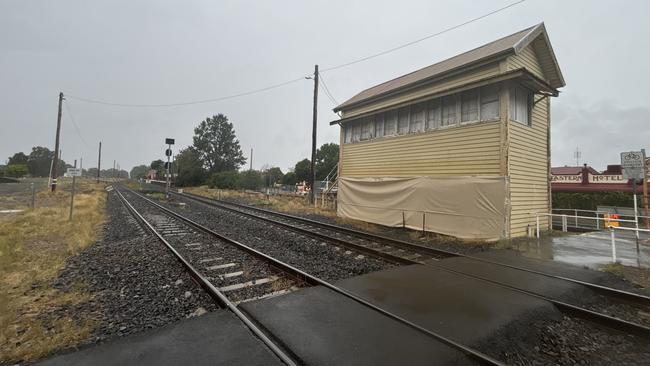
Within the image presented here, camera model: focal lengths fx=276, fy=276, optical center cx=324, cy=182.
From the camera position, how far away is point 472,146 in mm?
9773

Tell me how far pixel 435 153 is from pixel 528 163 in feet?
10.5

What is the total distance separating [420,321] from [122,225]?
1186 cm

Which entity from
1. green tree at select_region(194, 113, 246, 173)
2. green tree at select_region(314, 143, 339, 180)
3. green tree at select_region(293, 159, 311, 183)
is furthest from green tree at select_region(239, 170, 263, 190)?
green tree at select_region(194, 113, 246, 173)

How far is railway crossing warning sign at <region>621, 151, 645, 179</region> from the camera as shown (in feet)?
23.7

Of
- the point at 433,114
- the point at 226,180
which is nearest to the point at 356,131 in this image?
the point at 433,114

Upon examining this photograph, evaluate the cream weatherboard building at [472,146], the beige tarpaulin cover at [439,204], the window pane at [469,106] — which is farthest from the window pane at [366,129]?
the window pane at [469,106]

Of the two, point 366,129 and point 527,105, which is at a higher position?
point 527,105

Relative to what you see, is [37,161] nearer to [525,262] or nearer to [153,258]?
[153,258]

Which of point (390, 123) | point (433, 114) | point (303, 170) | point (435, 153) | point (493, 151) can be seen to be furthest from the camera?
point (303, 170)

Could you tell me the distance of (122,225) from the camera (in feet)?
35.7

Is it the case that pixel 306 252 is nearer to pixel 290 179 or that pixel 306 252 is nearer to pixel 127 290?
pixel 127 290

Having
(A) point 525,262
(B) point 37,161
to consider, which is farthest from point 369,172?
(B) point 37,161

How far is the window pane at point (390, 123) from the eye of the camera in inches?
503

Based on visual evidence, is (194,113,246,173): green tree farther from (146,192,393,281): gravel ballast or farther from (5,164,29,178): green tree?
(146,192,393,281): gravel ballast
